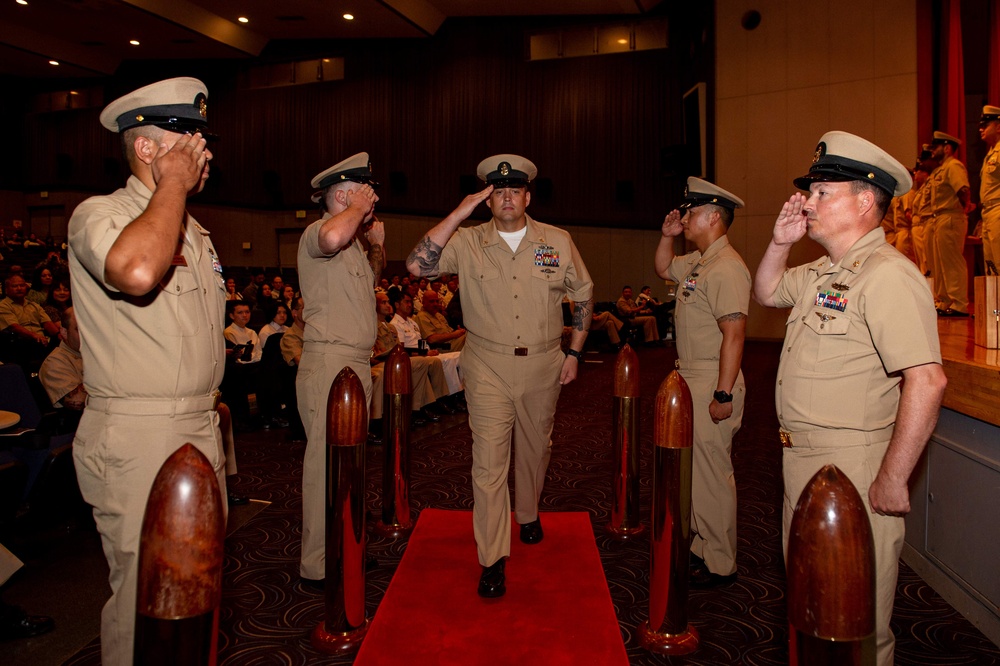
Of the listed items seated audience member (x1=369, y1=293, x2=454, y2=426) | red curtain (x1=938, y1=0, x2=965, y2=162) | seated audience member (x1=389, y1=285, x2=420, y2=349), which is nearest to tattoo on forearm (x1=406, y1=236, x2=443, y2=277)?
seated audience member (x1=369, y1=293, x2=454, y2=426)

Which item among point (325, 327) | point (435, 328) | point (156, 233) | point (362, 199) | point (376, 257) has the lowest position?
point (435, 328)

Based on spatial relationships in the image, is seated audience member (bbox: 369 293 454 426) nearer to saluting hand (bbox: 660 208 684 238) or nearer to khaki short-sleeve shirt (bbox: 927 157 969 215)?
saluting hand (bbox: 660 208 684 238)

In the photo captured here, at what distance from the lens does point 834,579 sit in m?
1.09

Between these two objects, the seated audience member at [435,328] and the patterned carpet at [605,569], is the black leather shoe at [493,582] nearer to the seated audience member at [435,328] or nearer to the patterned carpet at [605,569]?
the patterned carpet at [605,569]

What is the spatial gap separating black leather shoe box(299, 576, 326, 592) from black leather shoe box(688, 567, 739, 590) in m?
1.68

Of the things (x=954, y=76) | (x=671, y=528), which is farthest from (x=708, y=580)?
(x=954, y=76)

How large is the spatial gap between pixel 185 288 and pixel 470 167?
1716 cm

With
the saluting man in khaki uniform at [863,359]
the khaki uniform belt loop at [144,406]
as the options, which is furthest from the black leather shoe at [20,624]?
the saluting man in khaki uniform at [863,359]

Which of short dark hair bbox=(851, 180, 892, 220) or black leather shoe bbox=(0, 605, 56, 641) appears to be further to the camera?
black leather shoe bbox=(0, 605, 56, 641)

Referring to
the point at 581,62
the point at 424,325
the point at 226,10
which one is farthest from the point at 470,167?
the point at 424,325

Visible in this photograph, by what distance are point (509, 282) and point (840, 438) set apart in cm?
176

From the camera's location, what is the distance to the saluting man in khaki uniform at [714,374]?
3.08 meters

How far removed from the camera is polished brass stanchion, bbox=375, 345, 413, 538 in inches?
153

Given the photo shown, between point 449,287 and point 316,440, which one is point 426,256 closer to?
point 316,440
